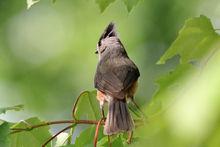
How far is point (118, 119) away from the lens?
2150mm

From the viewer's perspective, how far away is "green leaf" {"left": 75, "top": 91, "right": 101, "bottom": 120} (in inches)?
94.3

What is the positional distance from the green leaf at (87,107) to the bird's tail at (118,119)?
0.13 metres

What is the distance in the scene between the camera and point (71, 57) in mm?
6562

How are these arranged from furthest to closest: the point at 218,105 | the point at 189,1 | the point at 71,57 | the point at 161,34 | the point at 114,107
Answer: the point at 161,34
the point at 71,57
the point at 189,1
the point at 114,107
the point at 218,105

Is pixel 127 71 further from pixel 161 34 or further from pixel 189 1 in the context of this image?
pixel 161 34

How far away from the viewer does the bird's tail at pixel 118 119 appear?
2023 millimetres

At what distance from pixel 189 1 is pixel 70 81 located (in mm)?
1872

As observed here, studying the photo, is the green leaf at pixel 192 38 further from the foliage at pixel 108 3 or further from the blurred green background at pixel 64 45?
the blurred green background at pixel 64 45

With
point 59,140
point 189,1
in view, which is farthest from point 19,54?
point 59,140

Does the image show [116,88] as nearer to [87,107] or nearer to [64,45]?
[87,107]

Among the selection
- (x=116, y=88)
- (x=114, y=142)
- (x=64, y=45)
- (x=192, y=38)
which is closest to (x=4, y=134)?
(x=114, y=142)

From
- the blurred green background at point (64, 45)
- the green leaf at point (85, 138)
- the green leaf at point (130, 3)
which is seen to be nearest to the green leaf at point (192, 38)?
the green leaf at point (130, 3)

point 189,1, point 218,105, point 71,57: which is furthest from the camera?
point 71,57

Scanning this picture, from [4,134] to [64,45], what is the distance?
15.1 feet
